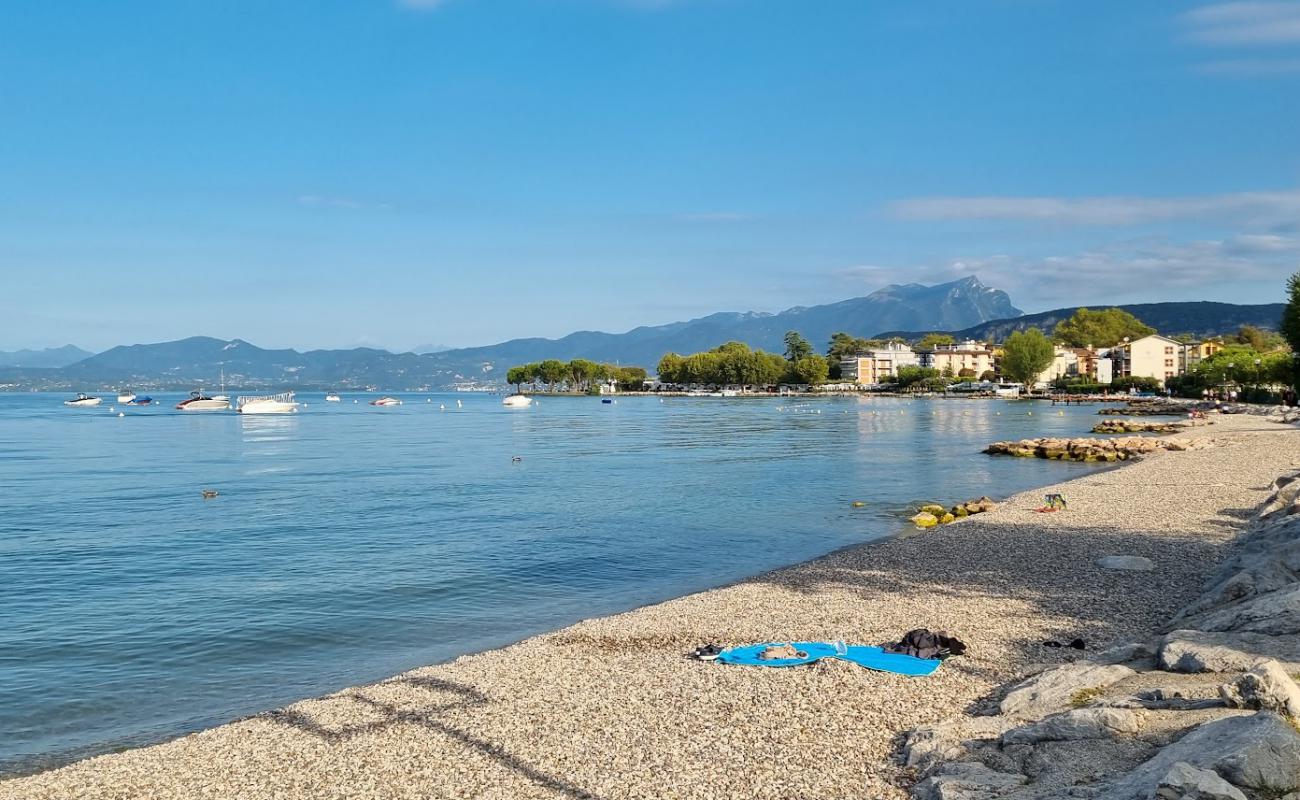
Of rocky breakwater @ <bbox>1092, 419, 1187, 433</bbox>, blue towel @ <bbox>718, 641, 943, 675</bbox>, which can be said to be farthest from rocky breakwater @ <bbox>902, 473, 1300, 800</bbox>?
rocky breakwater @ <bbox>1092, 419, 1187, 433</bbox>

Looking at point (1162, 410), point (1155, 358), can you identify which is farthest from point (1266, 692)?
point (1155, 358)

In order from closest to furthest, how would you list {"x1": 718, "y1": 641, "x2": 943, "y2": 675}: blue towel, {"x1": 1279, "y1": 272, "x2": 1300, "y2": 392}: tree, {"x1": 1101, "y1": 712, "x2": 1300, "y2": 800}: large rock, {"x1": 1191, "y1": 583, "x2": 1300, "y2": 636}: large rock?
{"x1": 1101, "y1": 712, "x2": 1300, "y2": 800}: large rock → {"x1": 1191, "y1": 583, "x2": 1300, "y2": 636}: large rock → {"x1": 718, "y1": 641, "x2": 943, "y2": 675}: blue towel → {"x1": 1279, "y1": 272, "x2": 1300, "y2": 392}: tree

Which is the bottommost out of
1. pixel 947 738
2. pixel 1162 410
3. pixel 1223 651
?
pixel 1162 410

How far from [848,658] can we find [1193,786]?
268 inches

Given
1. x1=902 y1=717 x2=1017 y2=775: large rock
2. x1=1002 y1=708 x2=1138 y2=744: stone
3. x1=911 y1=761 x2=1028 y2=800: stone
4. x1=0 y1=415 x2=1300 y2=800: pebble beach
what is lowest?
x1=0 y1=415 x2=1300 y2=800: pebble beach

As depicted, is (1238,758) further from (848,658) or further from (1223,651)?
(848,658)

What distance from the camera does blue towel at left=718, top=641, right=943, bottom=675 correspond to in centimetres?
1158

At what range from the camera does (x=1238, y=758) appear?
18.9 ft

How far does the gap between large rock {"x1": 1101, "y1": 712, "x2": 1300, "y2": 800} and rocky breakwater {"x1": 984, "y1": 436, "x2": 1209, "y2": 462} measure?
47.0m

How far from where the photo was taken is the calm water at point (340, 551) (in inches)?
550

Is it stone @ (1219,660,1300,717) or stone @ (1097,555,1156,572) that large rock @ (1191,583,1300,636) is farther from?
stone @ (1097,555,1156,572)

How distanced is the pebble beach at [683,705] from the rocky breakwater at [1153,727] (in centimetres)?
72

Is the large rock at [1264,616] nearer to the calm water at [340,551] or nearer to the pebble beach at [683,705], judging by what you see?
the pebble beach at [683,705]

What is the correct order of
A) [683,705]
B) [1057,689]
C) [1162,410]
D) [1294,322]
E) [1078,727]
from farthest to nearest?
[1162,410]
[1294,322]
[683,705]
[1057,689]
[1078,727]
